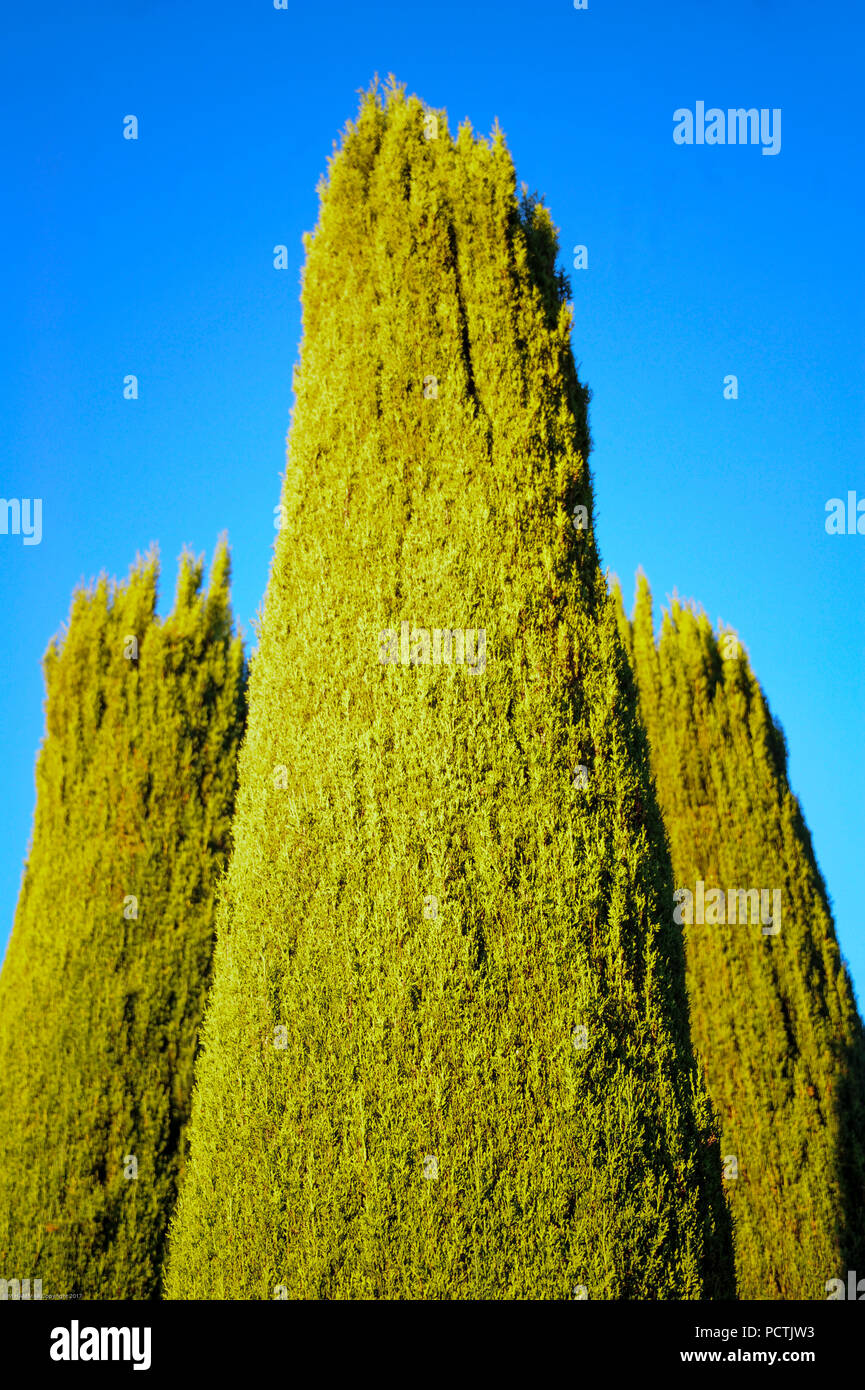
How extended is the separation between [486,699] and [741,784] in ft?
18.7

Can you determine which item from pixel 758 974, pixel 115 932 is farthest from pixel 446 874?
pixel 758 974

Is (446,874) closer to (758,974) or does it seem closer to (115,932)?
(115,932)

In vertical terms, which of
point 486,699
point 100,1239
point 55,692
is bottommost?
point 100,1239

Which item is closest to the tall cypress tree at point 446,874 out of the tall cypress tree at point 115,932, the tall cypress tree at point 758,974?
the tall cypress tree at point 115,932

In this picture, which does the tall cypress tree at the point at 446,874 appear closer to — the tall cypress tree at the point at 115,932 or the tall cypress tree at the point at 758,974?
the tall cypress tree at the point at 115,932

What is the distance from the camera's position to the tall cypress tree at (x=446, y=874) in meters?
4.08

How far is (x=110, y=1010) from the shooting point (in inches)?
287

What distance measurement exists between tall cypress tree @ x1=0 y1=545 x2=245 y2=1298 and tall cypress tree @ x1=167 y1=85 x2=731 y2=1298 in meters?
2.81

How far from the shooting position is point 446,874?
4.50 metres

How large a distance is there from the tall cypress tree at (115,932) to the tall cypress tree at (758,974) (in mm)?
4893

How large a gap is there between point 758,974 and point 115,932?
6307 mm
